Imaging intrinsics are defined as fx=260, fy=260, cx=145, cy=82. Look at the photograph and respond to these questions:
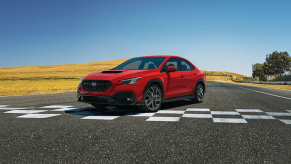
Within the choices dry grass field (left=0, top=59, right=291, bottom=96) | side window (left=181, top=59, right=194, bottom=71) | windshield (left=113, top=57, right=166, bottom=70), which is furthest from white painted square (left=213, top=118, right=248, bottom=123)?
dry grass field (left=0, top=59, right=291, bottom=96)

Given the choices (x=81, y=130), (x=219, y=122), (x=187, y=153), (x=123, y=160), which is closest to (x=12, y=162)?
Answer: (x=123, y=160)

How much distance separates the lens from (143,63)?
7891mm

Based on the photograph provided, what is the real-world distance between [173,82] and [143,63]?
42.7 inches

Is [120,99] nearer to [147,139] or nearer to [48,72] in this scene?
[147,139]

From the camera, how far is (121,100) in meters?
6.21

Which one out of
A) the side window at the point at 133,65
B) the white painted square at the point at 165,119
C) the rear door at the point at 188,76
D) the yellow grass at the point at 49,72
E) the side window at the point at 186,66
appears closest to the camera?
the white painted square at the point at 165,119

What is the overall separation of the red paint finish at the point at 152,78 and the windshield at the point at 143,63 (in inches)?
7.3

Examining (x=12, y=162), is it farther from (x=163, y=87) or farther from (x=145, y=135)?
(x=163, y=87)

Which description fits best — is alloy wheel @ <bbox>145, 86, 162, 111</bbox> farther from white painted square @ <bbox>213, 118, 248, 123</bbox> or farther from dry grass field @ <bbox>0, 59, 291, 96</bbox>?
dry grass field @ <bbox>0, 59, 291, 96</bbox>

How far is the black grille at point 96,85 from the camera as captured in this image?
6309mm

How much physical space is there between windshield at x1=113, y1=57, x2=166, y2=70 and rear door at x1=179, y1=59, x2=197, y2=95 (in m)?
0.97

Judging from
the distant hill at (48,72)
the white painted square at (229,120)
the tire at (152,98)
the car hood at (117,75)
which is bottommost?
the white painted square at (229,120)

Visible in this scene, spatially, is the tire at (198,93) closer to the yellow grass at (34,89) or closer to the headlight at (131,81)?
the headlight at (131,81)

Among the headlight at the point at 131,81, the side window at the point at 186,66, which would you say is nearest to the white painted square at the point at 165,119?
the headlight at the point at 131,81
